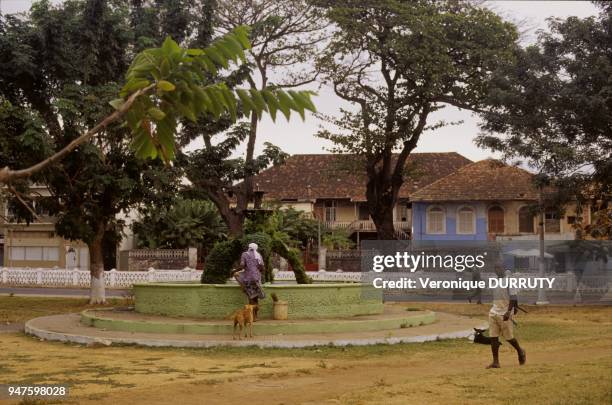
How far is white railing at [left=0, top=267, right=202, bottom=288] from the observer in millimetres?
38500

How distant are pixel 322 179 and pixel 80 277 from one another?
2110 centimetres

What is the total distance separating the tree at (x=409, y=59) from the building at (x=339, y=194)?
15.8m

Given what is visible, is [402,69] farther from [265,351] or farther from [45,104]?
[265,351]

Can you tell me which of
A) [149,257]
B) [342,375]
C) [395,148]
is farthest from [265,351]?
[149,257]

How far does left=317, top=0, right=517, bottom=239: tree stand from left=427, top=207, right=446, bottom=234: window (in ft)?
43.2

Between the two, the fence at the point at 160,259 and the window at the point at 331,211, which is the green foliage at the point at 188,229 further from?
the window at the point at 331,211

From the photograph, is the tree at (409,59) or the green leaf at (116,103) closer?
the green leaf at (116,103)

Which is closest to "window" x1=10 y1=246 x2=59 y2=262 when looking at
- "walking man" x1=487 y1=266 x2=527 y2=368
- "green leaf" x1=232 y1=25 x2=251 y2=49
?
"walking man" x1=487 y1=266 x2=527 y2=368

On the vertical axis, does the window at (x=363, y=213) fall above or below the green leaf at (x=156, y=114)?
above

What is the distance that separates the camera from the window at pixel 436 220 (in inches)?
2030

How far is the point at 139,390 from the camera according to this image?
37.1 feet

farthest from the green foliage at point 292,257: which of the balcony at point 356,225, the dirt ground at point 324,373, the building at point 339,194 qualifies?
the balcony at point 356,225

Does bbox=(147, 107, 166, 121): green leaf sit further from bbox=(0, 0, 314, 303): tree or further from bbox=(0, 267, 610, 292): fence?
bbox=(0, 267, 610, 292): fence

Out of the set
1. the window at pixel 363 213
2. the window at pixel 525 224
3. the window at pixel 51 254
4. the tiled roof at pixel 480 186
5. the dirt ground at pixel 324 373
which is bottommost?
the dirt ground at pixel 324 373
